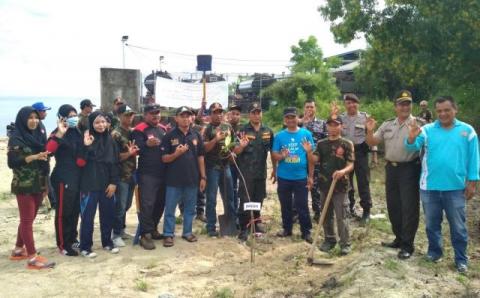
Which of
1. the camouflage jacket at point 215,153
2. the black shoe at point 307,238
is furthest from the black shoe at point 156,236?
the black shoe at point 307,238

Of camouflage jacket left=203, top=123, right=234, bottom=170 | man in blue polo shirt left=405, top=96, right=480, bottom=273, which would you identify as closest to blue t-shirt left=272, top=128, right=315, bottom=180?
camouflage jacket left=203, top=123, right=234, bottom=170

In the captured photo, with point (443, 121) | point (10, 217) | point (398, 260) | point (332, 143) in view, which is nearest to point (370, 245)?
point (398, 260)

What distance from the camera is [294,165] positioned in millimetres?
6445

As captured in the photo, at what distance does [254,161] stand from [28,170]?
3.07 meters

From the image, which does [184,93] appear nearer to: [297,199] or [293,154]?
[293,154]

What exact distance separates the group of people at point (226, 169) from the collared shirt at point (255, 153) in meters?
0.02

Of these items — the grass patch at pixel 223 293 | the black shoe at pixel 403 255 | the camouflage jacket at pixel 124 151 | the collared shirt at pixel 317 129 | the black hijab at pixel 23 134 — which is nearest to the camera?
the grass patch at pixel 223 293

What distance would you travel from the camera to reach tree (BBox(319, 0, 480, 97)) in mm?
10688

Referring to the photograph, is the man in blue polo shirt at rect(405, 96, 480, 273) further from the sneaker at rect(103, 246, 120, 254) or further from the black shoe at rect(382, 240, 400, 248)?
the sneaker at rect(103, 246, 120, 254)

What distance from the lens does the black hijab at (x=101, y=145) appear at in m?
5.79

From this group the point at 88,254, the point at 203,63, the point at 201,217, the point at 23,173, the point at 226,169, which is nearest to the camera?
the point at 23,173

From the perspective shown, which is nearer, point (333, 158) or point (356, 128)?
point (333, 158)

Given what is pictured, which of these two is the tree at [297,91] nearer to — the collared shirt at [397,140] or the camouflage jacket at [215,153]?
the camouflage jacket at [215,153]

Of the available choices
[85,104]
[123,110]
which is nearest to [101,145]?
[123,110]
